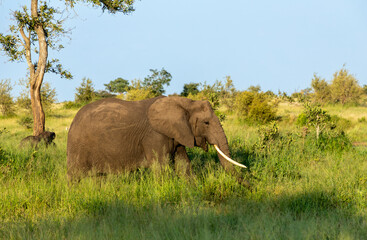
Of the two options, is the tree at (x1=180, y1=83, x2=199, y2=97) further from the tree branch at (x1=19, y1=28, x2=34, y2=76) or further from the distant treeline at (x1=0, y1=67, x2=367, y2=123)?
the tree branch at (x1=19, y1=28, x2=34, y2=76)

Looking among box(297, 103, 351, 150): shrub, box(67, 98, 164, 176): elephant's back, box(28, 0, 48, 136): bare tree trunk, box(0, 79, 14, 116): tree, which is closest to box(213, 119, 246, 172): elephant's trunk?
box(67, 98, 164, 176): elephant's back

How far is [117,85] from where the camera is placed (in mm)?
59750

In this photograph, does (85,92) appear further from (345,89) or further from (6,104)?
(345,89)

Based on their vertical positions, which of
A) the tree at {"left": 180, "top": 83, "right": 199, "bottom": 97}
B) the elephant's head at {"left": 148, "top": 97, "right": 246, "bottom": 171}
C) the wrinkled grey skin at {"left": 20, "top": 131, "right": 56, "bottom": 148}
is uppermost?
the tree at {"left": 180, "top": 83, "right": 199, "bottom": 97}

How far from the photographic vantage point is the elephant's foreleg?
6.57 m

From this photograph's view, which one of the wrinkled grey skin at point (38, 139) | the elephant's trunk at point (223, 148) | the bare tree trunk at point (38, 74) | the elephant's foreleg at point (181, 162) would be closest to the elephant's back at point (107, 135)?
the elephant's foreleg at point (181, 162)

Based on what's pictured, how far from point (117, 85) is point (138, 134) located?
5435 centimetres

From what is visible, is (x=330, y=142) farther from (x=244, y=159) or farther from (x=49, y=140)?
(x=49, y=140)

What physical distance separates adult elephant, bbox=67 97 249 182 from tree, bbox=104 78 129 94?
52637mm

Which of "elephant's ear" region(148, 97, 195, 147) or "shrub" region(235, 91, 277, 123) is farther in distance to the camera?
"shrub" region(235, 91, 277, 123)

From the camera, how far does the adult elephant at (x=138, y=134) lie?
6.55m

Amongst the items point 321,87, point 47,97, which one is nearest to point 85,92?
point 47,97

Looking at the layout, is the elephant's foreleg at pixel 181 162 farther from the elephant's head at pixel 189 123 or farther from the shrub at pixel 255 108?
the shrub at pixel 255 108

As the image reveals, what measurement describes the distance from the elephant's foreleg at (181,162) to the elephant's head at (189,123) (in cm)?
34
